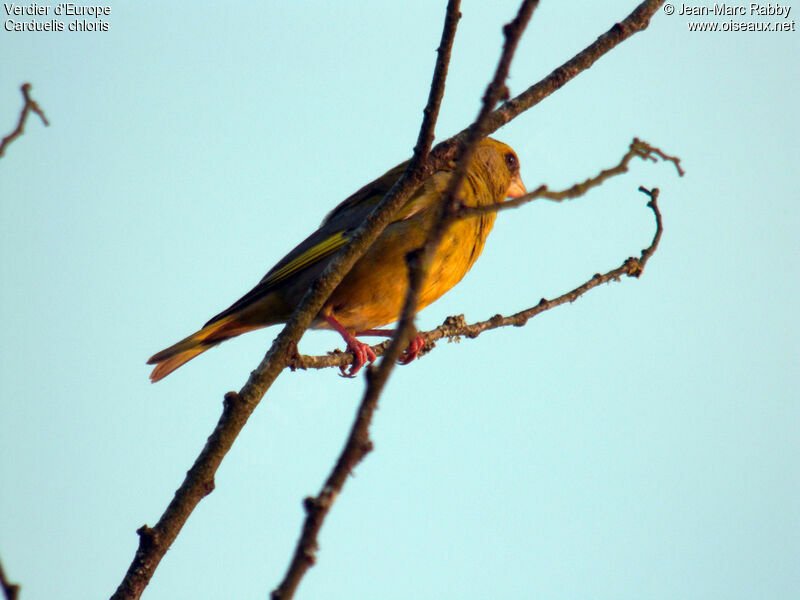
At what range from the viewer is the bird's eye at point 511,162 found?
23.2 ft

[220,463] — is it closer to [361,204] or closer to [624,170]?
[624,170]

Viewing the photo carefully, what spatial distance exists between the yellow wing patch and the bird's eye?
2065 mm

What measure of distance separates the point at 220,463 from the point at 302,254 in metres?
3.16

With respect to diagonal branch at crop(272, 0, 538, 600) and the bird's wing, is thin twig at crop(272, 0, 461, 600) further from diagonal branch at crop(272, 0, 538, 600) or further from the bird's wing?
the bird's wing

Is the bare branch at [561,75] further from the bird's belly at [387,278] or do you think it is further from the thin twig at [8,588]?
the bird's belly at [387,278]

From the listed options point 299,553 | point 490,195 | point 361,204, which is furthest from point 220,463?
point 490,195

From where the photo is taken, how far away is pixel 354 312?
5.37m

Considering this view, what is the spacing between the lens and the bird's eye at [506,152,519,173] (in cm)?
708

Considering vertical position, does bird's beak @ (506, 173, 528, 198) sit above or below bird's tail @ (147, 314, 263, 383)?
above

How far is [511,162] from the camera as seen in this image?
7.12 metres

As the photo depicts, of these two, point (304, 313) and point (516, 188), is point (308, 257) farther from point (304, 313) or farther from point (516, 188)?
point (304, 313)

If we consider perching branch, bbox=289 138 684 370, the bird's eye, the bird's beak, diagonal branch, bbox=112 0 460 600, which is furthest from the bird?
diagonal branch, bbox=112 0 460 600

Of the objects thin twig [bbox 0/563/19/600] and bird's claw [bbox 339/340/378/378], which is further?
bird's claw [bbox 339/340/378/378]

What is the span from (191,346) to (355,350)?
1.12 meters
